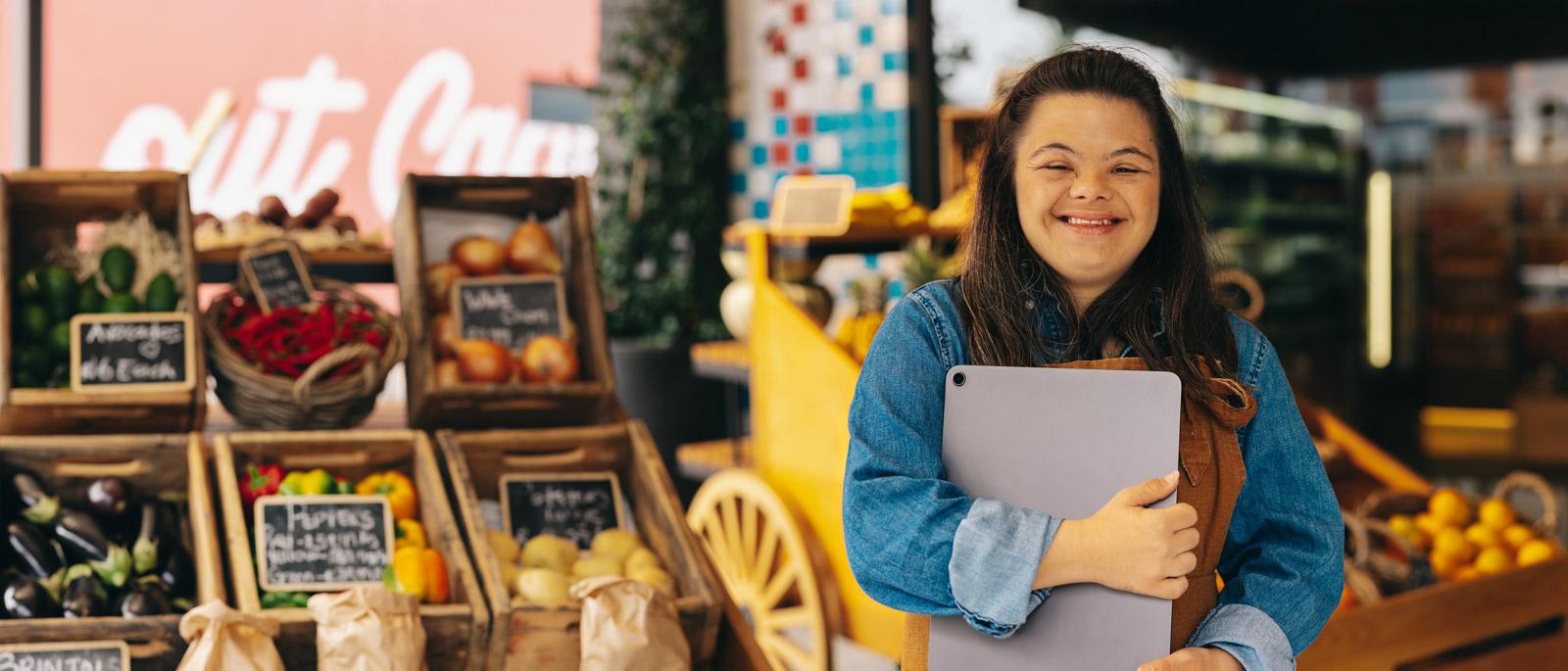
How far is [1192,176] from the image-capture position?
1.49 m

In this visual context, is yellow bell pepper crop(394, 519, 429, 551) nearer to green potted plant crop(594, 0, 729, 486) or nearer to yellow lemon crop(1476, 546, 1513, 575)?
yellow lemon crop(1476, 546, 1513, 575)

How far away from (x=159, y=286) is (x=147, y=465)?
1.11 feet

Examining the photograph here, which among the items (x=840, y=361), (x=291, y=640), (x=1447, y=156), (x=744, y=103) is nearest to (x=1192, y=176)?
(x=291, y=640)

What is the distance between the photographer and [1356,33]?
7008 millimetres

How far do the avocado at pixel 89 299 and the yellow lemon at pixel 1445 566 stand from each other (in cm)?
283

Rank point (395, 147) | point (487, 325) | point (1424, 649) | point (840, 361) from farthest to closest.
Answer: point (395, 147)
point (840, 361)
point (1424, 649)
point (487, 325)

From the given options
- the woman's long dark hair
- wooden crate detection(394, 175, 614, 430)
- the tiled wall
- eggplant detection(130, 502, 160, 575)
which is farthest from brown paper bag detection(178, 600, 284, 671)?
the tiled wall

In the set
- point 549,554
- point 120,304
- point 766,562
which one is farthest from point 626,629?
point 766,562

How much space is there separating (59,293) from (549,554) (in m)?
1.03

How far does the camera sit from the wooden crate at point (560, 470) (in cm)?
220

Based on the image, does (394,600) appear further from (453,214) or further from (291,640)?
(453,214)

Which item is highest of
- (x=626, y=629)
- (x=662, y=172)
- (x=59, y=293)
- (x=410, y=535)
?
(x=662, y=172)

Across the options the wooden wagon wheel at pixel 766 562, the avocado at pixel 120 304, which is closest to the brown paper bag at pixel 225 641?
the avocado at pixel 120 304

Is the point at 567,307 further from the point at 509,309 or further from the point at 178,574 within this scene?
the point at 178,574
